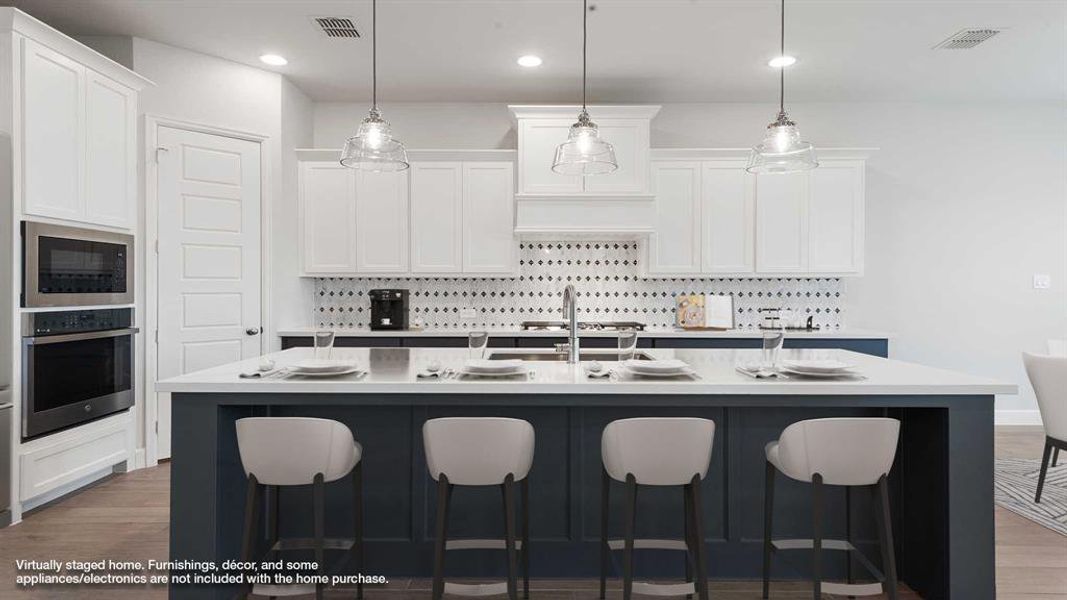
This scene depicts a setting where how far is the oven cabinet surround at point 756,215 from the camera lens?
186 inches

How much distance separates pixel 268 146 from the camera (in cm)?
449

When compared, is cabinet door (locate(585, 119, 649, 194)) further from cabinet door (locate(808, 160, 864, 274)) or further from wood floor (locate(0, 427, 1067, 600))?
wood floor (locate(0, 427, 1067, 600))

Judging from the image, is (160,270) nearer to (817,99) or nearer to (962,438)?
(962,438)

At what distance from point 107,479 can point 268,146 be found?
8.14 feet

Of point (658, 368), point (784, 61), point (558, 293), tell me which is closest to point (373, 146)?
point (658, 368)

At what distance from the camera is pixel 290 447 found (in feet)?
6.48

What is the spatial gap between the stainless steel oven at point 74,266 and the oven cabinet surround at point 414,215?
4.46 feet

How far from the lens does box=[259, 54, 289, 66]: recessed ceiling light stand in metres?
4.20

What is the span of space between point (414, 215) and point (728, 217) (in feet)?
8.19

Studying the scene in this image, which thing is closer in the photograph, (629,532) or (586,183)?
(629,532)

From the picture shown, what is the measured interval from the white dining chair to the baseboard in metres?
2.20

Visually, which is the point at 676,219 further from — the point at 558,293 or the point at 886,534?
the point at 886,534

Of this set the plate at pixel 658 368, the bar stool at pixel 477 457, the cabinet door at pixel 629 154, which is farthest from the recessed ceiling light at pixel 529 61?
the bar stool at pixel 477 457

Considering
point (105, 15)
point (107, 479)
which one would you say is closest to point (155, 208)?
point (105, 15)
